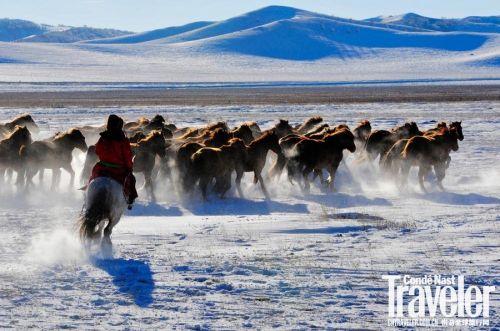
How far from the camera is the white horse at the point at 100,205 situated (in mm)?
9648

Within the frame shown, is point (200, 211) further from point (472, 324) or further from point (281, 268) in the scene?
point (472, 324)

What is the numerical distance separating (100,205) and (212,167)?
228 inches

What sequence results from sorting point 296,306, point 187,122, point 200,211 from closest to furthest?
point 296,306 < point 200,211 < point 187,122

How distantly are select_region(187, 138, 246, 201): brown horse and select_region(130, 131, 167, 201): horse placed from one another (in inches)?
33.8

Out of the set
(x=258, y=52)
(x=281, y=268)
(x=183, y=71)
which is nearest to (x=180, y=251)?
(x=281, y=268)

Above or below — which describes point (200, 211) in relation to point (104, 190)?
below

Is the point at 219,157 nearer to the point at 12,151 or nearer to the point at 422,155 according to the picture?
the point at 422,155

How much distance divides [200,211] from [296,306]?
703 cm

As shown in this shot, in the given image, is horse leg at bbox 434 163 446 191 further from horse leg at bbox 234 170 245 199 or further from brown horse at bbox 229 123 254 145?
brown horse at bbox 229 123 254 145

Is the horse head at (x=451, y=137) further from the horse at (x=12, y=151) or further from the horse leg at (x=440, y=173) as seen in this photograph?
the horse at (x=12, y=151)

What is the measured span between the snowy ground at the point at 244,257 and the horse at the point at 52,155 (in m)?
0.54

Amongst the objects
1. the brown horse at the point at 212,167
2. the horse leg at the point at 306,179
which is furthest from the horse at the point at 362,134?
the brown horse at the point at 212,167

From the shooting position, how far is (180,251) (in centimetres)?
997

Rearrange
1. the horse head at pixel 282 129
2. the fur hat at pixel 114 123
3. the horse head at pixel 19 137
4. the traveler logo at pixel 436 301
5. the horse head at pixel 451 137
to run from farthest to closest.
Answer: the horse head at pixel 282 129 < the horse head at pixel 451 137 < the horse head at pixel 19 137 < the fur hat at pixel 114 123 < the traveler logo at pixel 436 301
